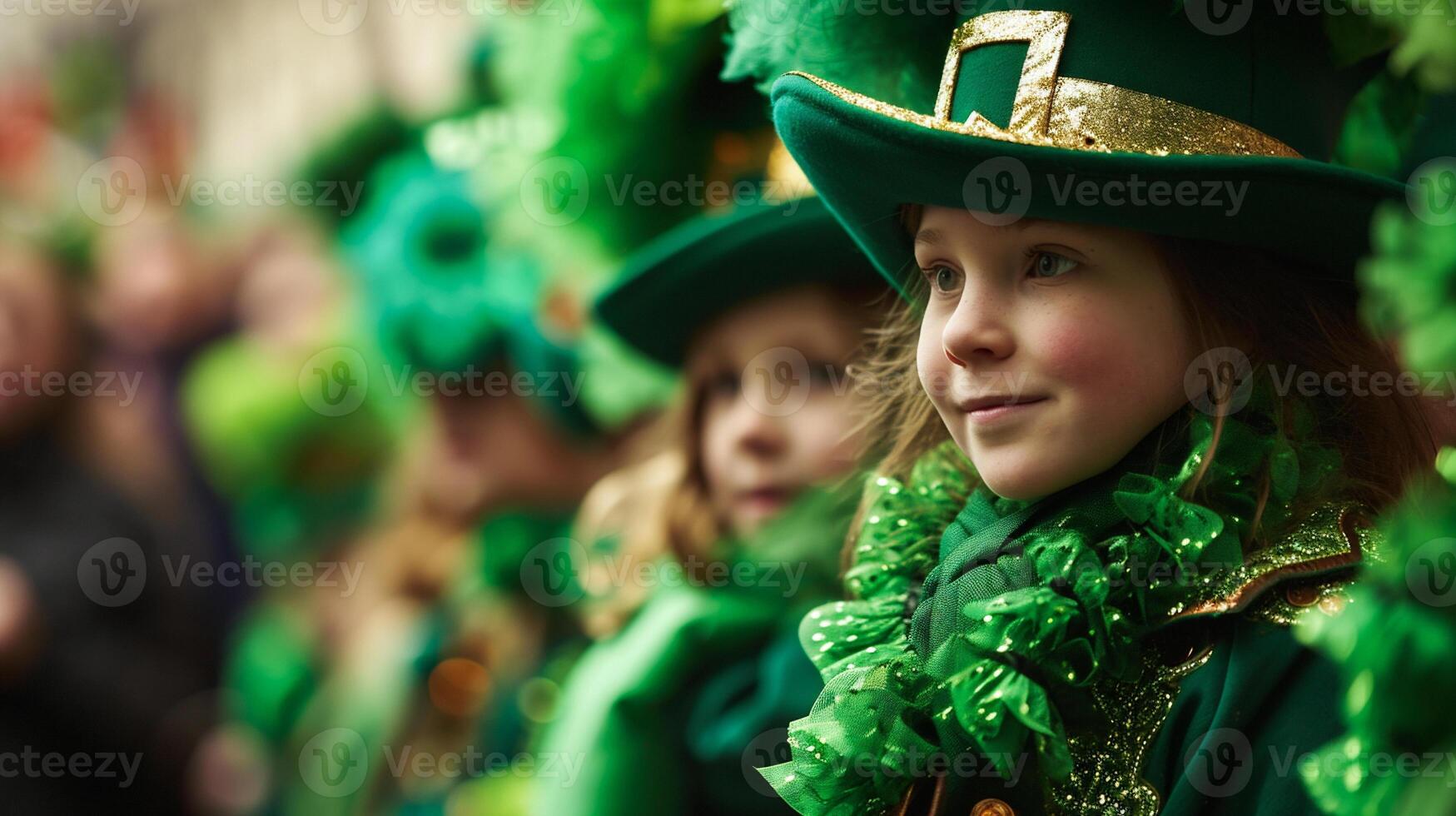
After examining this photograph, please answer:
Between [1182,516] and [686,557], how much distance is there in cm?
106

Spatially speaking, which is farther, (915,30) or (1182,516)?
(915,30)

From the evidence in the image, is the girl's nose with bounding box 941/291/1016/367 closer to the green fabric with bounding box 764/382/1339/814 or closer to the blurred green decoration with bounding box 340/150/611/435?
the green fabric with bounding box 764/382/1339/814

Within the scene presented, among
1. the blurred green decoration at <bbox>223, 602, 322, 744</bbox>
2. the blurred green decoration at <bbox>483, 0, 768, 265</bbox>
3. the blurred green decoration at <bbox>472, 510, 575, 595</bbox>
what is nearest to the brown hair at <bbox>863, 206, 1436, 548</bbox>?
the blurred green decoration at <bbox>483, 0, 768, 265</bbox>

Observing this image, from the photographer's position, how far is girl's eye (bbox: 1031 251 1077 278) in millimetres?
1051

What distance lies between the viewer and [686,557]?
6.54ft

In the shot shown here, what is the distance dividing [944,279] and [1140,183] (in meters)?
0.19

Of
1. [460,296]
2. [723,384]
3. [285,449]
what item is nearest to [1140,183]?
[723,384]

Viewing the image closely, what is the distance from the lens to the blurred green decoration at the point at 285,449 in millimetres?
3275

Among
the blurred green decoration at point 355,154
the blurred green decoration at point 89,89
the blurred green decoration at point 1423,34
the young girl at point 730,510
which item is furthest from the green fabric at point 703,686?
the blurred green decoration at point 89,89

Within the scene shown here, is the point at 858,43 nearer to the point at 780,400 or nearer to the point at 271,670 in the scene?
the point at 780,400

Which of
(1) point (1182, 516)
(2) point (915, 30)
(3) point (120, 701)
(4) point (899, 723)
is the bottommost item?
(3) point (120, 701)

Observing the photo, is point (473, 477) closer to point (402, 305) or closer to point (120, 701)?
point (402, 305)

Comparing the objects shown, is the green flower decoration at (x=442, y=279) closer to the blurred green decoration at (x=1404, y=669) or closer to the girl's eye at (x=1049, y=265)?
the girl's eye at (x=1049, y=265)

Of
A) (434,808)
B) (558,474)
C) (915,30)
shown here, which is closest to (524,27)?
(558,474)
